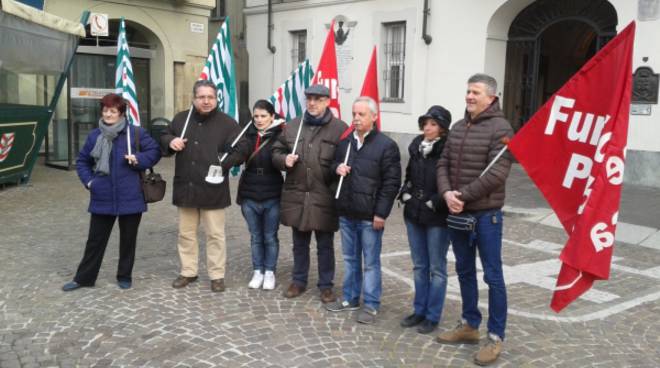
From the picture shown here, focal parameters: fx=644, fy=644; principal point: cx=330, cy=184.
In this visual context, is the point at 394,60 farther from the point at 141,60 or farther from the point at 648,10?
the point at 141,60

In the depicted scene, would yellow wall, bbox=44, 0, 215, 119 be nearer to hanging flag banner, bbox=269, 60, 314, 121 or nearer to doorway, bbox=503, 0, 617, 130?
doorway, bbox=503, 0, 617, 130

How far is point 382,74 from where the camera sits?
16172 mm

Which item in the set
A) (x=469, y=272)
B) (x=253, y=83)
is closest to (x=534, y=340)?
(x=469, y=272)

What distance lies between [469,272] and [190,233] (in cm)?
252

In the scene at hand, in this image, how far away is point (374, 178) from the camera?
4684 millimetres

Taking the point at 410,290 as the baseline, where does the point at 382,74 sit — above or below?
above

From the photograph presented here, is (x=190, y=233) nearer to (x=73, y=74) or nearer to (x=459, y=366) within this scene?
(x=459, y=366)

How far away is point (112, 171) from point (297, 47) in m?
13.9

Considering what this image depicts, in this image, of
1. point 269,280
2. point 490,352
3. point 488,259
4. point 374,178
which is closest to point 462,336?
point 490,352

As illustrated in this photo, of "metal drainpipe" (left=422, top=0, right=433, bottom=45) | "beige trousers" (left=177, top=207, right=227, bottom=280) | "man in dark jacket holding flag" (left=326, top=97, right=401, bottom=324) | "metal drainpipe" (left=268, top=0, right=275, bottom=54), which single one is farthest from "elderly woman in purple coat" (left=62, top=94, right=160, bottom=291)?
"metal drainpipe" (left=268, top=0, right=275, bottom=54)

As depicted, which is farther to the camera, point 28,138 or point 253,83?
point 253,83

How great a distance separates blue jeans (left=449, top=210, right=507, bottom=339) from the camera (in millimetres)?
4016

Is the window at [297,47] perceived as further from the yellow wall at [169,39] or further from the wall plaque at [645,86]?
the wall plaque at [645,86]

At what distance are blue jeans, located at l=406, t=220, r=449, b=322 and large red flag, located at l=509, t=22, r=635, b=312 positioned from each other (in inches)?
33.2
